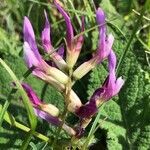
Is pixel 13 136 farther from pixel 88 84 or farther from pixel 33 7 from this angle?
pixel 33 7

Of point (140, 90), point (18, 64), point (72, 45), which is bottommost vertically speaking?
point (140, 90)

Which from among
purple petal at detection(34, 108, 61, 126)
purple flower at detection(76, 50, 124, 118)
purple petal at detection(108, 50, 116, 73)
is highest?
purple petal at detection(108, 50, 116, 73)

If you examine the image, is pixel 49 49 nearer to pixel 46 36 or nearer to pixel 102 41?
pixel 46 36

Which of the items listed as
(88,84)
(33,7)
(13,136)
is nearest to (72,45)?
(88,84)

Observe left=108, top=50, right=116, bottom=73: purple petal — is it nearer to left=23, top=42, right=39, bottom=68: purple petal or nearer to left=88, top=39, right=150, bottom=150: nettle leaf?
left=23, top=42, right=39, bottom=68: purple petal

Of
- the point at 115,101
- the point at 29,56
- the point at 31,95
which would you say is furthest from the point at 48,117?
the point at 115,101

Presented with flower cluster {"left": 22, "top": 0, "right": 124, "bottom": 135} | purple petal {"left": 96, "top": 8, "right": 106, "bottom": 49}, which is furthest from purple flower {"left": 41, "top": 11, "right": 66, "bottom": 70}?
purple petal {"left": 96, "top": 8, "right": 106, "bottom": 49}

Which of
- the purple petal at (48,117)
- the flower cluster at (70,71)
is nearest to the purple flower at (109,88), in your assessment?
the flower cluster at (70,71)
